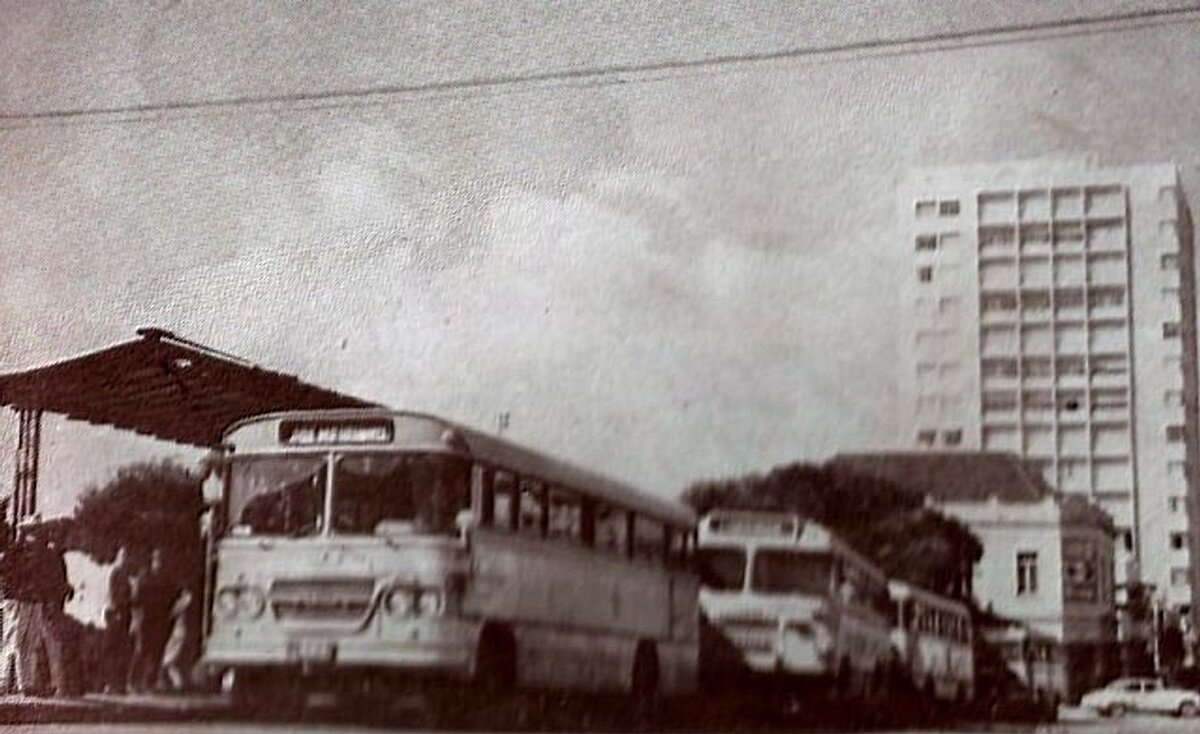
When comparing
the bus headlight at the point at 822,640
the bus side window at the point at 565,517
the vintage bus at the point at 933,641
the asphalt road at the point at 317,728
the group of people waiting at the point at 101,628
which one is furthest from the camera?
the group of people waiting at the point at 101,628

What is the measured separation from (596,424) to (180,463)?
1.07 m

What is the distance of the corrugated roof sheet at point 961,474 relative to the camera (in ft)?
11.5

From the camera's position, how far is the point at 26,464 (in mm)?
4035

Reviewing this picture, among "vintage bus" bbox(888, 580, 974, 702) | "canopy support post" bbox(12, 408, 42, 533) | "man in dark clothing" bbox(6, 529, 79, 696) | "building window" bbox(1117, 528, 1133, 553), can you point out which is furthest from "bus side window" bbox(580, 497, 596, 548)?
"canopy support post" bbox(12, 408, 42, 533)

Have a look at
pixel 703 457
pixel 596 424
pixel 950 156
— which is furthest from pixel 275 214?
pixel 950 156

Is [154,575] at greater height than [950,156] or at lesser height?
lesser

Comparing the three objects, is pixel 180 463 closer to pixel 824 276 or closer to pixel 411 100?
pixel 411 100

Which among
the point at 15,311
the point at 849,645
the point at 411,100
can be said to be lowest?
the point at 849,645

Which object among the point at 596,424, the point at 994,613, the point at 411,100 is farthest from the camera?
the point at 411,100

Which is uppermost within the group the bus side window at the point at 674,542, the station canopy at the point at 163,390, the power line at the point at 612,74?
the power line at the point at 612,74

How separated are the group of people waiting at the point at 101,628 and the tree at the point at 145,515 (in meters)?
0.03

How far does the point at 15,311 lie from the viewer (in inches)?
163

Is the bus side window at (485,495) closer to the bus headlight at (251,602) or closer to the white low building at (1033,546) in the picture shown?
the bus headlight at (251,602)

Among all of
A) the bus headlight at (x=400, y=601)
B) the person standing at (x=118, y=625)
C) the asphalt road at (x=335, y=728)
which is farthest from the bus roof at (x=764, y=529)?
the person standing at (x=118, y=625)
